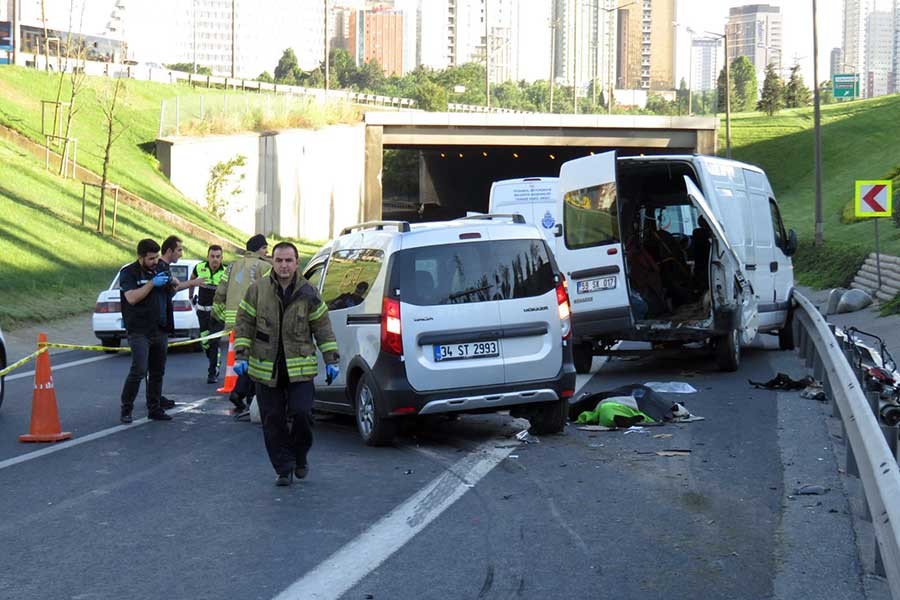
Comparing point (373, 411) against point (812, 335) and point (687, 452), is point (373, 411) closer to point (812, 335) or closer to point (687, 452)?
point (687, 452)

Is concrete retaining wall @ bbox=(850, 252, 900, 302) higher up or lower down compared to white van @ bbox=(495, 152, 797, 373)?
lower down

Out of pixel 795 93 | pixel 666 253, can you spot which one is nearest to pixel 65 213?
pixel 666 253

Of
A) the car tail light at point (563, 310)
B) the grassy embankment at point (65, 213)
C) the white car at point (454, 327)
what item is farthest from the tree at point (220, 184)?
the car tail light at point (563, 310)

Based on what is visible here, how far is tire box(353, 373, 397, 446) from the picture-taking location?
1098 centimetres

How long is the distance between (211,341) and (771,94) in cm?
9234

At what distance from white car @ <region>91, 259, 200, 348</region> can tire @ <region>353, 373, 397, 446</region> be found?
10.1 meters

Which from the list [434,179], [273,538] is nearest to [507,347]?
[273,538]

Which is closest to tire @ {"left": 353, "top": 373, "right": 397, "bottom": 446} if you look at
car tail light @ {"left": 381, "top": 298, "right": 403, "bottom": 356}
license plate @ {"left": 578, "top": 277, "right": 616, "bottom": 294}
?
car tail light @ {"left": 381, "top": 298, "right": 403, "bottom": 356}

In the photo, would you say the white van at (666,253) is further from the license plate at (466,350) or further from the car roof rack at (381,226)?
the license plate at (466,350)

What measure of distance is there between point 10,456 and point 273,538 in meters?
4.13

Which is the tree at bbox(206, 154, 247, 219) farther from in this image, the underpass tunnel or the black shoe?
the black shoe

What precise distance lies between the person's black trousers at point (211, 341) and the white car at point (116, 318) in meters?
4.11

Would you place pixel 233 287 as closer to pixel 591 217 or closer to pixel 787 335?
pixel 591 217

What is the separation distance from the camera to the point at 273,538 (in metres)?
7.71
